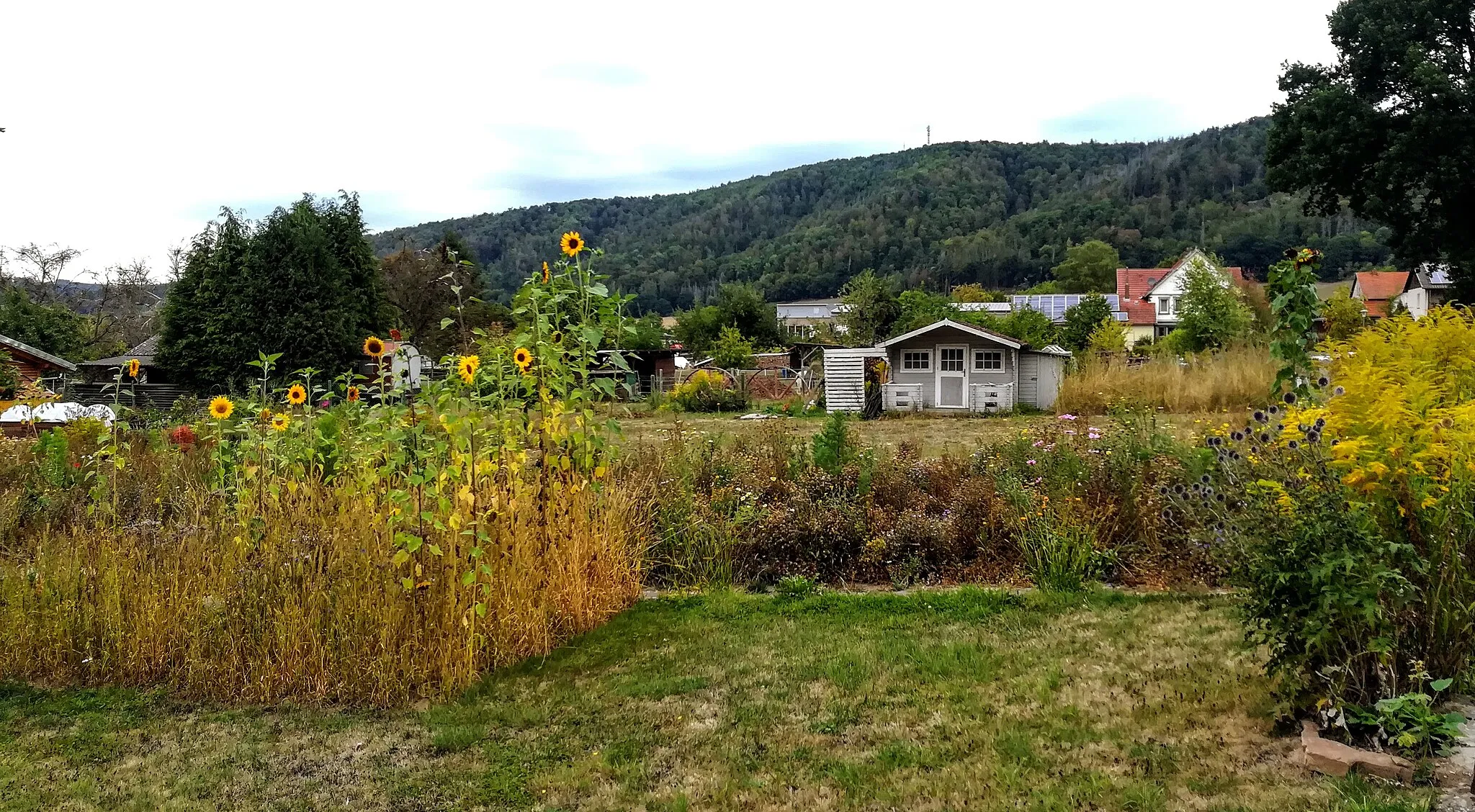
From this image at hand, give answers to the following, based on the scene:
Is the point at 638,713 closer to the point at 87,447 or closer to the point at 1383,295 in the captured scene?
the point at 87,447

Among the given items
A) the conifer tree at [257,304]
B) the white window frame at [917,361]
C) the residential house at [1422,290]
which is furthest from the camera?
the residential house at [1422,290]

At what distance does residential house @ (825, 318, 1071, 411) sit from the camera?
21.8 meters

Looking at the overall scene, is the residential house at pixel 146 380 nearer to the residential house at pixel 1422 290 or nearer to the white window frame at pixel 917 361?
the white window frame at pixel 917 361

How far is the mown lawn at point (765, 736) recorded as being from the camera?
2730 mm

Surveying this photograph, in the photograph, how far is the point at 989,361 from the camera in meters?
22.1

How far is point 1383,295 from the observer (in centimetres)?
5122

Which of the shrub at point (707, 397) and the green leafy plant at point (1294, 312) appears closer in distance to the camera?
the green leafy plant at point (1294, 312)

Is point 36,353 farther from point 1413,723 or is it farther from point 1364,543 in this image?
point 1413,723

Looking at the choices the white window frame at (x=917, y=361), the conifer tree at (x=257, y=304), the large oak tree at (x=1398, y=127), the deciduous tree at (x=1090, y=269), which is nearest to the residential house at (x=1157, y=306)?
the deciduous tree at (x=1090, y=269)

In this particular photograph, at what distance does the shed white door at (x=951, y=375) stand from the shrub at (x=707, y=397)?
5.64 metres

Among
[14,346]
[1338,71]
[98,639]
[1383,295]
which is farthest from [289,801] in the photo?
[1383,295]

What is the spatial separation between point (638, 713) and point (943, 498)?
349cm

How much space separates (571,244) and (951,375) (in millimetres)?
18925

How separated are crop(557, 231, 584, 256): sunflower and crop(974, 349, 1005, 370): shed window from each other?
19.0 m
